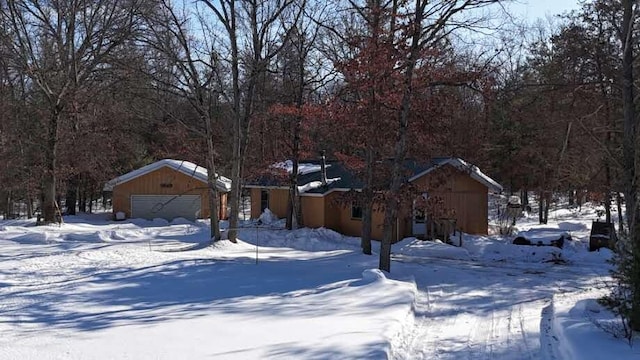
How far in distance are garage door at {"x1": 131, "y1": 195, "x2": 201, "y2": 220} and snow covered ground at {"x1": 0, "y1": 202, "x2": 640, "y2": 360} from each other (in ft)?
57.9

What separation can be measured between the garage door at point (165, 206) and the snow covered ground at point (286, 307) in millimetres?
17642

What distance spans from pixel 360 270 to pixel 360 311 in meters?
5.55

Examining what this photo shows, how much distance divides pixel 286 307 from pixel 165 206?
28728mm

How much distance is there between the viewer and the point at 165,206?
3728 cm

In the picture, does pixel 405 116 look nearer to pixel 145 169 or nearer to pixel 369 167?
pixel 369 167

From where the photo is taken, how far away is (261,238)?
86.9 ft

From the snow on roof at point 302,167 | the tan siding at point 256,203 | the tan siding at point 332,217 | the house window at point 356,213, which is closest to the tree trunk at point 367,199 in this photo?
the house window at point 356,213

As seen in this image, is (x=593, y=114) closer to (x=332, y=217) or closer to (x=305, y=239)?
(x=305, y=239)

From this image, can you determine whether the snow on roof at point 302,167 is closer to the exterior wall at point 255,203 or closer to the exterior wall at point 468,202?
the exterior wall at point 255,203

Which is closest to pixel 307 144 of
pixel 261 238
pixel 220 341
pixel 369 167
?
pixel 261 238

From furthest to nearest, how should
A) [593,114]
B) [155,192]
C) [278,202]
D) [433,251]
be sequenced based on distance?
[155,192] → [278,202] → [433,251] → [593,114]

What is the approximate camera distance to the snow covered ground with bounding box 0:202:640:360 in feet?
23.9

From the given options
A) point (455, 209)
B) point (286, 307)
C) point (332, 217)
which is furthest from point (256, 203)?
point (286, 307)

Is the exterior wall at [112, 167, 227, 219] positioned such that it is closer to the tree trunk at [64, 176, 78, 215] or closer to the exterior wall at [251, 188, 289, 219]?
the tree trunk at [64, 176, 78, 215]
